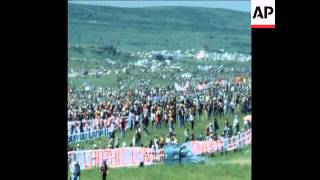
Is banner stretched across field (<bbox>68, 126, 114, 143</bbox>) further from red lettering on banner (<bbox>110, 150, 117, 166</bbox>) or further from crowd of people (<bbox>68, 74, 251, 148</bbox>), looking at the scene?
red lettering on banner (<bbox>110, 150, 117, 166</bbox>)

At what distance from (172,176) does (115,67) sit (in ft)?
3.21

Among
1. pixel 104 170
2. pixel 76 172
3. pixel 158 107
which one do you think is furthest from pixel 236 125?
pixel 76 172

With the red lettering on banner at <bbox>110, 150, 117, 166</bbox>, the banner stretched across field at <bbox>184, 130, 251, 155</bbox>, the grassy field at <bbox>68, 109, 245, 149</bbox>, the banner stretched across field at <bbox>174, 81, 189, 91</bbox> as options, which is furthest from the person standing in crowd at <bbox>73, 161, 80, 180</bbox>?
the banner stretched across field at <bbox>174, 81, 189, 91</bbox>

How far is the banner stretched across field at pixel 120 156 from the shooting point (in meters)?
5.48

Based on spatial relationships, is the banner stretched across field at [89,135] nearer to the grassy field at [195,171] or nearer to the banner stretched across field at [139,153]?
the banner stretched across field at [139,153]

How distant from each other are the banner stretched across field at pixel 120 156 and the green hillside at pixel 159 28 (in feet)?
2.59

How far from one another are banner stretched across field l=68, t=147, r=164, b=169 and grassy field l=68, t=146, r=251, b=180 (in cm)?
5
